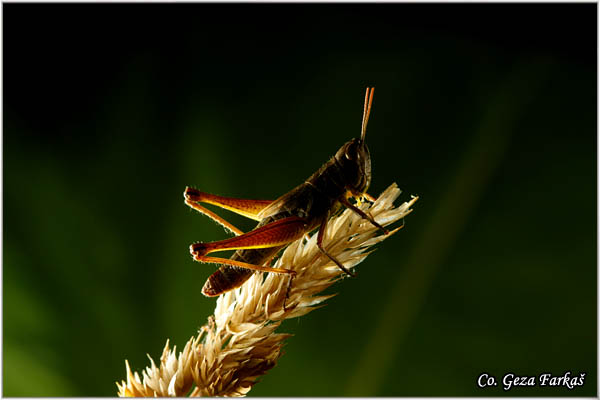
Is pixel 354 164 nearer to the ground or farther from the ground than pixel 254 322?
farther from the ground

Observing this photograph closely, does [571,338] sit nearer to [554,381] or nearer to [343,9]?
[554,381]

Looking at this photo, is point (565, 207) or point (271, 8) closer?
point (565, 207)

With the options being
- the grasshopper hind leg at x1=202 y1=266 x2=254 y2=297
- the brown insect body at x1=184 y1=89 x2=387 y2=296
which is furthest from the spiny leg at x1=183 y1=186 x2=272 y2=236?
the grasshopper hind leg at x1=202 y1=266 x2=254 y2=297

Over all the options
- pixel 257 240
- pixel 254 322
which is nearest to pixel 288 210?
pixel 257 240

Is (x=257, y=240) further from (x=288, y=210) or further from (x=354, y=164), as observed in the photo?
(x=354, y=164)

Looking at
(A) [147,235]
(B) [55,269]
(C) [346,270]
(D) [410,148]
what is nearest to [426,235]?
(D) [410,148]

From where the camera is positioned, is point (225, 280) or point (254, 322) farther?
point (225, 280)

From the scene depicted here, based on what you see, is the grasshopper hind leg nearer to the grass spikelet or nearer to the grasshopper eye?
the grass spikelet
